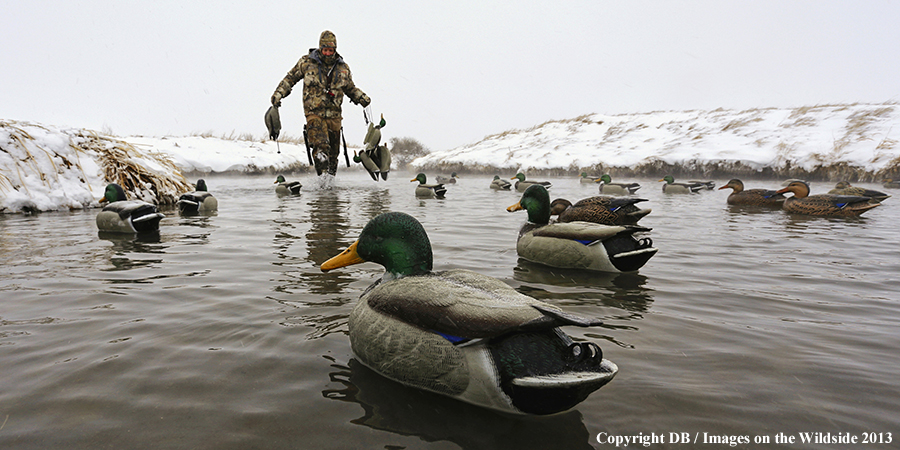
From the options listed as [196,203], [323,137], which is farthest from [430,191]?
[196,203]

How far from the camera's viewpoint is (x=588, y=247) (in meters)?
4.74

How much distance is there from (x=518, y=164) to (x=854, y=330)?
92.5ft

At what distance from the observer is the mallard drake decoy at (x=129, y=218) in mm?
6582

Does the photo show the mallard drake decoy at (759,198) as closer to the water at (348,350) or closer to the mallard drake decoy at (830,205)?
the mallard drake decoy at (830,205)

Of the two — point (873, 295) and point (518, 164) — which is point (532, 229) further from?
point (518, 164)

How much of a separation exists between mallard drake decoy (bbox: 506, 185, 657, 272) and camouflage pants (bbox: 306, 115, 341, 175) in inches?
409

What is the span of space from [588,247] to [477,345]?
304cm

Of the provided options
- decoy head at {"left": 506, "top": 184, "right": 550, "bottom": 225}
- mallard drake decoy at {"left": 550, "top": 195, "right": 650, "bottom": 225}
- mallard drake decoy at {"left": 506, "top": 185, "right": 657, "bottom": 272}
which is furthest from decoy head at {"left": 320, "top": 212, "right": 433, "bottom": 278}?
mallard drake decoy at {"left": 550, "top": 195, "right": 650, "bottom": 225}

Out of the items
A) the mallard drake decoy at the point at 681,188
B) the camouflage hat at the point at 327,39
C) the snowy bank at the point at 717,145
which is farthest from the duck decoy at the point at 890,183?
the camouflage hat at the point at 327,39

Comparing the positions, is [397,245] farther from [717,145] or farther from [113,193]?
[717,145]

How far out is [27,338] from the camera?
9.34 ft

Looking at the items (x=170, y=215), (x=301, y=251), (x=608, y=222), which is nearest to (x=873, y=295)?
(x=608, y=222)

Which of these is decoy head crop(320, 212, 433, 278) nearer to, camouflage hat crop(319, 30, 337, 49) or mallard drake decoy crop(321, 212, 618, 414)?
mallard drake decoy crop(321, 212, 618, 414)

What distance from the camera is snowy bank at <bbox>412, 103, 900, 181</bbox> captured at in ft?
67.7
